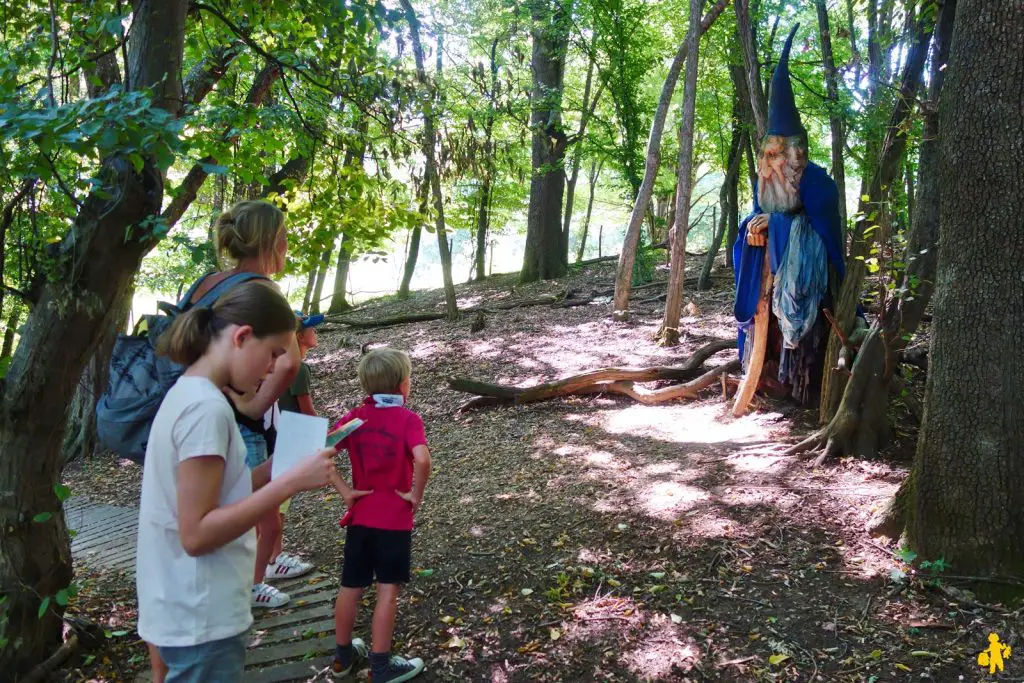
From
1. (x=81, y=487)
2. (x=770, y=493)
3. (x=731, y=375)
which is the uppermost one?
(x=731, y=375)

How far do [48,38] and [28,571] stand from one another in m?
2.99

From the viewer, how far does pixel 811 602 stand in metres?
3.68

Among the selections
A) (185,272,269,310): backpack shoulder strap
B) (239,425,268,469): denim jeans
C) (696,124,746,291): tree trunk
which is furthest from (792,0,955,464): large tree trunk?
(696,124,746,291): tree trunk

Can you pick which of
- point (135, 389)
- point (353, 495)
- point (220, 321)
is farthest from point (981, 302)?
point (135, 389)

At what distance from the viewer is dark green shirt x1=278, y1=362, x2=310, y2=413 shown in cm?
376

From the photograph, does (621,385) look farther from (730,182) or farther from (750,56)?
(730,182)

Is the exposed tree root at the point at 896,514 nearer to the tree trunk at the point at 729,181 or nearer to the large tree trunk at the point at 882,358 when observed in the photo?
the large tree trunk at the point at 882,358

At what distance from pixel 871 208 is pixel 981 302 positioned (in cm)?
223

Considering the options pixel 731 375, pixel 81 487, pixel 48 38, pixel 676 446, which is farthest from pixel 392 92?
pixel 81 487

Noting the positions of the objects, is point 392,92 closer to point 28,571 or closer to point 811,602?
point 28,571

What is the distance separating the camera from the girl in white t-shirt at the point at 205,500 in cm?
178

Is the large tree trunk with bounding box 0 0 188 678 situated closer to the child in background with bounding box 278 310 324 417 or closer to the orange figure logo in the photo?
the child in background with bounding box 278 310 324 417

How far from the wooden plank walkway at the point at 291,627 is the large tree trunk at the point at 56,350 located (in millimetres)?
280

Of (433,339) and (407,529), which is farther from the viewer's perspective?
(433,339)
